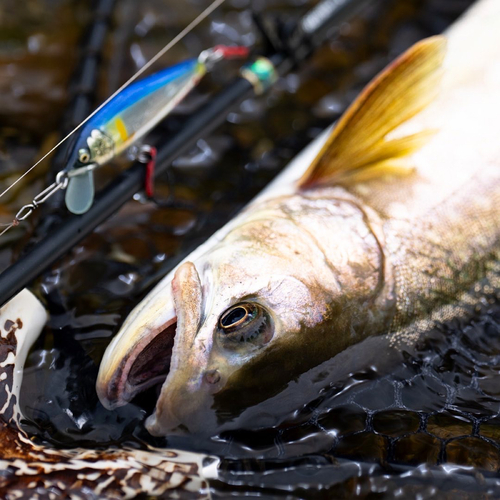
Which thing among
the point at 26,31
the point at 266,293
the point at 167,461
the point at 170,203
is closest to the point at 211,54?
the point at 170,203

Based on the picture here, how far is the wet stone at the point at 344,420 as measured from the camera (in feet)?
6.34

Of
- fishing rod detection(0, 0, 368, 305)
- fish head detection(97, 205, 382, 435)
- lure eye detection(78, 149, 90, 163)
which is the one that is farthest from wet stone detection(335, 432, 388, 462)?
lure eye detection(78, 149, 90, 163)

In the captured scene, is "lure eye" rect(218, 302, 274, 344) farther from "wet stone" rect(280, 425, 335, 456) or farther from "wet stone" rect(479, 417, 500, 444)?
→ "wet stone" rect(479, 417, 500, 444)

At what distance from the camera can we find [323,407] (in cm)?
198

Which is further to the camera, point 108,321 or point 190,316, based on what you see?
point 108,321

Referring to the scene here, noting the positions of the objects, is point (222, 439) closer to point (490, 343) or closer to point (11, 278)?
point (11, 278)

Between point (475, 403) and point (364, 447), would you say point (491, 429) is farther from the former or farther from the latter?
point (364, 447)

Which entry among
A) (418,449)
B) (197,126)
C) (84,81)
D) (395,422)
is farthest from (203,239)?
(418,449)

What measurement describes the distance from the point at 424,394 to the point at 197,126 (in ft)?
4.27

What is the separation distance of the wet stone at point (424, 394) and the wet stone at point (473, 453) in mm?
155

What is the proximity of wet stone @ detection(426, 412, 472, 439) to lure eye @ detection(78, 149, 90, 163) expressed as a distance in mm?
1400

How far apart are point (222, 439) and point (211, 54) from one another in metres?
1.44

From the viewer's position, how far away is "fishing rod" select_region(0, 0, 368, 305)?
1.81 meters

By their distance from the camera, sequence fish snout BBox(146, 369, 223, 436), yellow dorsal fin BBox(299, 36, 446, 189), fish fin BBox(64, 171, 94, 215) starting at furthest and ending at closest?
yellow dorsal fin BBox(299, 36, 446, 189)
fish fin BBox(64, 171, 94, 215)
fish snout BBox(146, 369, 223, 436)
